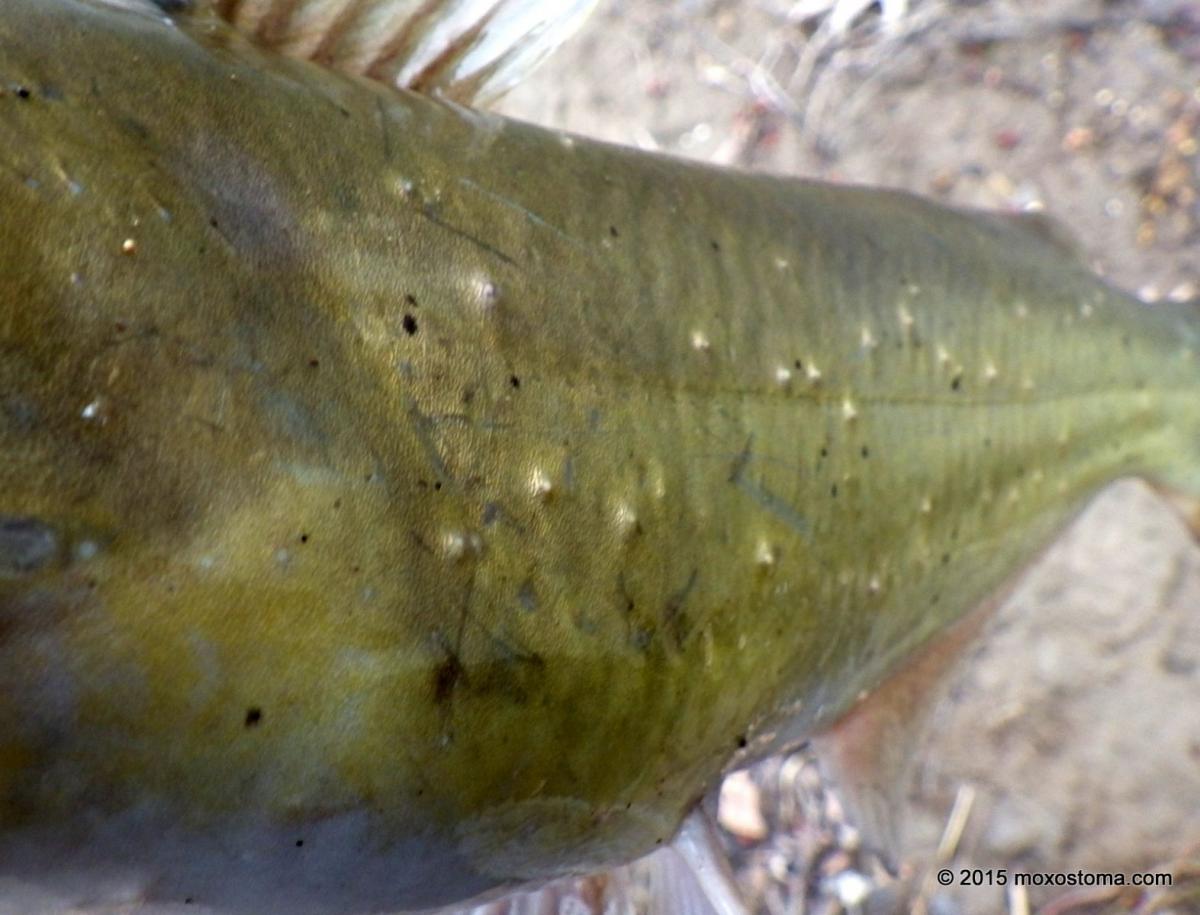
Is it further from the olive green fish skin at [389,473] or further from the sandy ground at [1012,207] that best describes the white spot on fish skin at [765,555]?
the sandy ground at [1012,207]

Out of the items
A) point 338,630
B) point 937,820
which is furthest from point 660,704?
point 937,820

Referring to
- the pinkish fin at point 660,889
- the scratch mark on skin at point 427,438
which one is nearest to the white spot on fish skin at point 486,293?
the scratch mark on skin at point 427,438

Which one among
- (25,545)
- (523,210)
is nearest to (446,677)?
(25,545)

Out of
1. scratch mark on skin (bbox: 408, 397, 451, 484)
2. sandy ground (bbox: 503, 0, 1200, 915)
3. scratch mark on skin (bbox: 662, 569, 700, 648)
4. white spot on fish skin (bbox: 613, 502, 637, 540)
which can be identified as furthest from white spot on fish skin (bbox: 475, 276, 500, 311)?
sandy ground (bbox: 503, 0, 1200, 915)

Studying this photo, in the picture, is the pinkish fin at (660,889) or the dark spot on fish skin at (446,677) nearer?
the dark spot on fish skin at (446,677)

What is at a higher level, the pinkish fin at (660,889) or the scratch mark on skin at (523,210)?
the scratch mark on skin at (523,210)

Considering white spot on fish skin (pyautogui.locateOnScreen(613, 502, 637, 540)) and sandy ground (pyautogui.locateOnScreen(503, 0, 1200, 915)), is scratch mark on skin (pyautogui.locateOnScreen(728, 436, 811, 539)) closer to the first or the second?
white spot on fish skin (pyautogui.locateOnScreen(613, 502, 637, 540))
